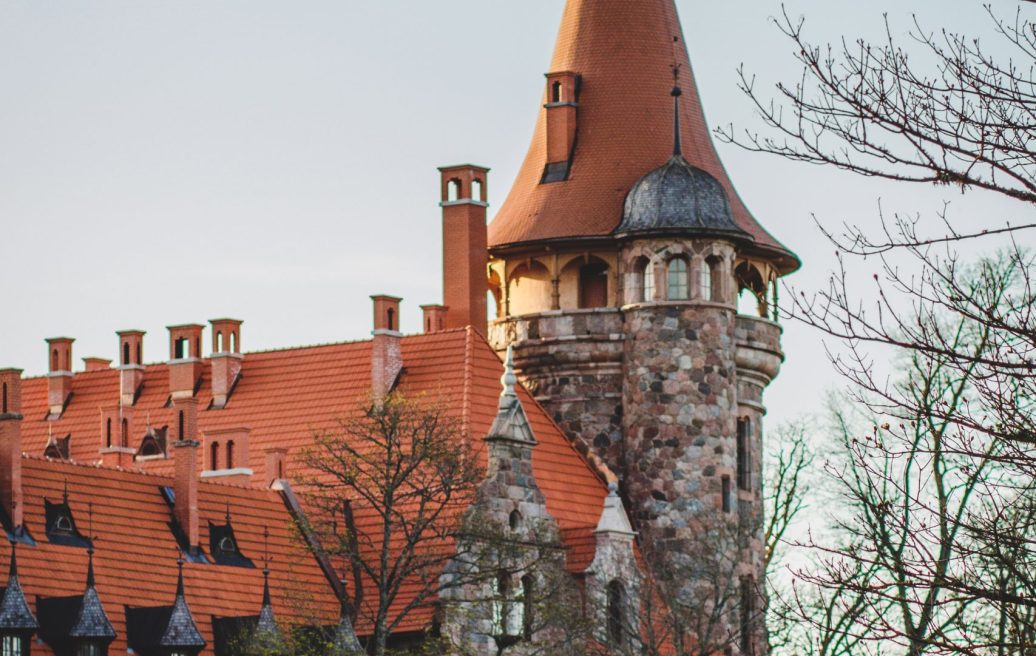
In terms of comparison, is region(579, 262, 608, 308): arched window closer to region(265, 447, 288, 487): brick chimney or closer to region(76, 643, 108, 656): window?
region(265, 447, 288, 487): brick chimney

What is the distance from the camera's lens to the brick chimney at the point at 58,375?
53156mm

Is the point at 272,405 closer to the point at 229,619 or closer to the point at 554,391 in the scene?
the point at 554,391

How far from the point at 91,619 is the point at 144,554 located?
11.9 ft

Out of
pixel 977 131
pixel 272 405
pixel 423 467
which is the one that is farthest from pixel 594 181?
pixel 977 131

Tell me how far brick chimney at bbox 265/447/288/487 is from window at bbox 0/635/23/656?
999 centimetres

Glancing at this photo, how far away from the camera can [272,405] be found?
1934 inches

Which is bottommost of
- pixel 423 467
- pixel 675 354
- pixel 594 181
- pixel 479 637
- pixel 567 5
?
pixel 479 637

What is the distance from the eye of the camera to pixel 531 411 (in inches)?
1839

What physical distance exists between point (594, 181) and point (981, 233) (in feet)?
110

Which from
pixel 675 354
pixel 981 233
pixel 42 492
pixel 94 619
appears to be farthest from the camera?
pixel 675 354

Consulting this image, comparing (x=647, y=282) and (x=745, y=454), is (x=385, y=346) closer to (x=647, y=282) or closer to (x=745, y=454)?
(x=647, y=282)

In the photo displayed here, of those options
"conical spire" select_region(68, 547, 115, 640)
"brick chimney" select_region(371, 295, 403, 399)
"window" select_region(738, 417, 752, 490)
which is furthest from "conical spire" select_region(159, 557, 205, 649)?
"window" select_region(738, 417, 752, 490)

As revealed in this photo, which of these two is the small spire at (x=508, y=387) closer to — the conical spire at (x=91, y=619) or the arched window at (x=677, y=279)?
the arched window at (x=677, y=279)

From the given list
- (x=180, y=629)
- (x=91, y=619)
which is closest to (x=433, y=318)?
(x=180, y=629)
